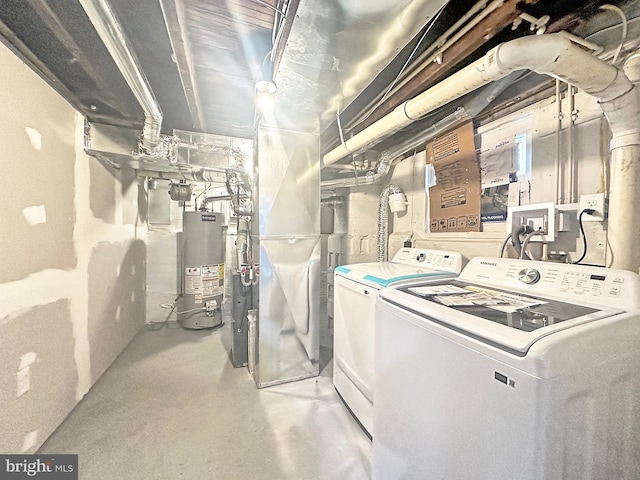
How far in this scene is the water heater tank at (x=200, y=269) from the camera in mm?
3346

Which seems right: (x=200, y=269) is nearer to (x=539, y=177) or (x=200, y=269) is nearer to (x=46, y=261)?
(x=46, y=261)

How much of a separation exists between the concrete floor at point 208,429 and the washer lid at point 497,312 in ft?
3.35

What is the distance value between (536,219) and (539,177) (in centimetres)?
26

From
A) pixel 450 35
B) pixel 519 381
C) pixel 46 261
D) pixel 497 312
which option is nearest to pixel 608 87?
pixel 450 35

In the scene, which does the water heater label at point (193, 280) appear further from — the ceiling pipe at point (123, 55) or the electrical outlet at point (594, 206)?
the electrical outlet at point (594, 206)

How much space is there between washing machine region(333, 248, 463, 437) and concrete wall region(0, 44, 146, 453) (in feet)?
5.92

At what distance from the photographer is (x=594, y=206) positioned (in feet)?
4.16

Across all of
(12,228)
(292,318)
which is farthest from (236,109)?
(292,318)

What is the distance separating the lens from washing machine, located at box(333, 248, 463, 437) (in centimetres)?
160

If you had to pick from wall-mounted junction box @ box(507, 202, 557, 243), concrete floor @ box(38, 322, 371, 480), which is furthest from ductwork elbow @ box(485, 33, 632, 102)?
concrete floor @ box(38, 322, 371, 480)

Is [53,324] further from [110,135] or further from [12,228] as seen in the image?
[110,135]

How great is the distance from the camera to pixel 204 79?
190cm

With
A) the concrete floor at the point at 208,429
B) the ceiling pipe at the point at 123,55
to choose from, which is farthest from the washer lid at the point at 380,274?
the ceiling pipe at the point at 123,55

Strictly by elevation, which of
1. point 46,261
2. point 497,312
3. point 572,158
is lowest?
point 497,312
